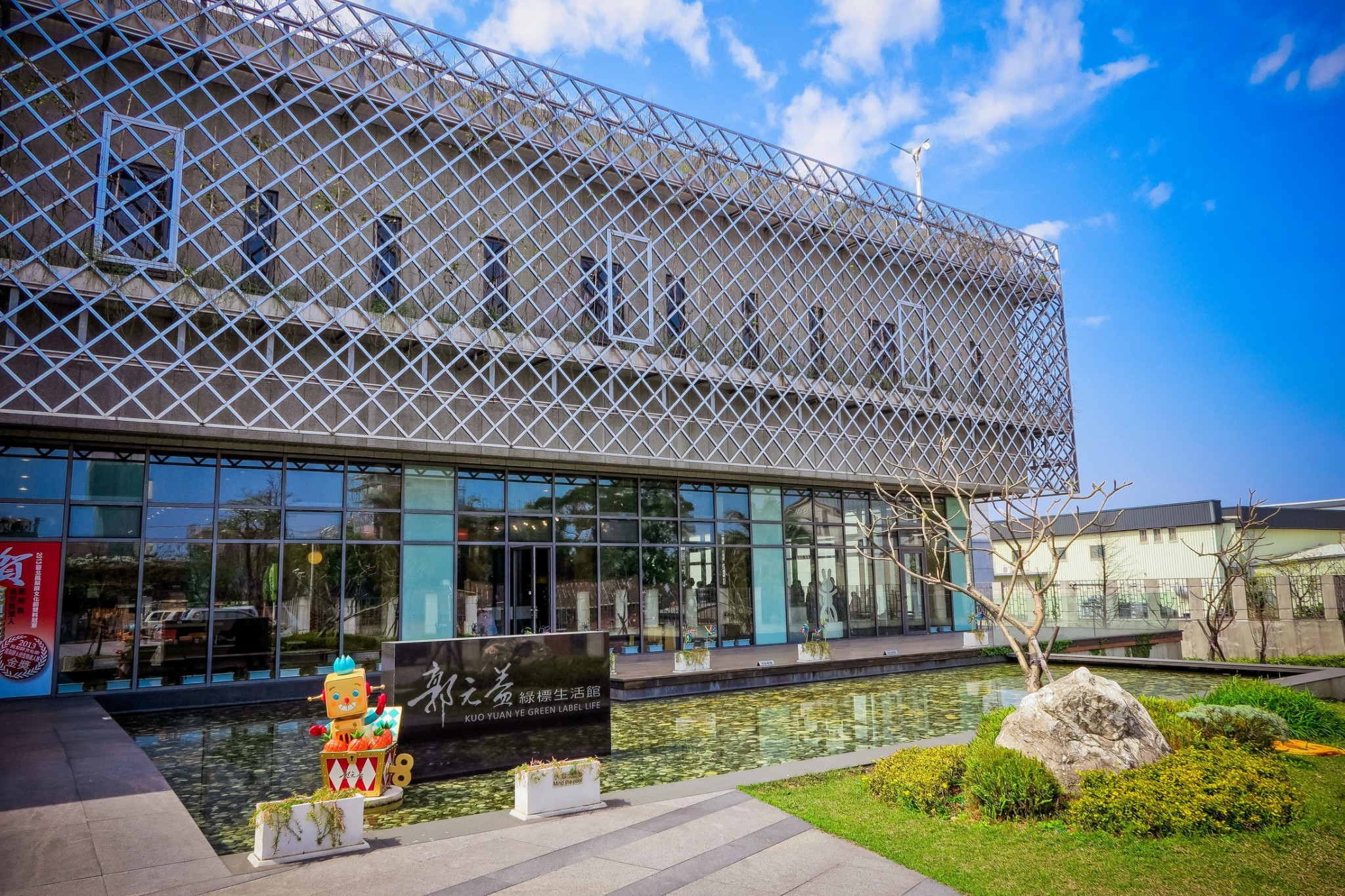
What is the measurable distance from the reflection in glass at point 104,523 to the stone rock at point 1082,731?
1678 cm

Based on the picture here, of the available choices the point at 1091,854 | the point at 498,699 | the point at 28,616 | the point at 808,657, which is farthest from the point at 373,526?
the point at 1091,854

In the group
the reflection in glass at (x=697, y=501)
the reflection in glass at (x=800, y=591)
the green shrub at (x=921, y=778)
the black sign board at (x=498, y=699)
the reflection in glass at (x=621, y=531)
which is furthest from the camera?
A: the reflection in glass at (x=800, y=591)

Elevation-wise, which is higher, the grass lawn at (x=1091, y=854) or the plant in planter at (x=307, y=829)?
the plant in planter at (x=307, y=829)

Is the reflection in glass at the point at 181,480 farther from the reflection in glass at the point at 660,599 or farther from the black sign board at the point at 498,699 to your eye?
the reflection in glass at the point at 660,599

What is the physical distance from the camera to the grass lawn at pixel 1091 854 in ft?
21.0

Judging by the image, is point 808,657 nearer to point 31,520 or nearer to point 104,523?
point 104,523

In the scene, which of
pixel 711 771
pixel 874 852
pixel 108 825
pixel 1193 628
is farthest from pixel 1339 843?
pixel 1193 628

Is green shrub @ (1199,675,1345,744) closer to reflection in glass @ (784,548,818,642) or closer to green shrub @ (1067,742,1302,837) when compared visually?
green shrub @ (1067,742,1302,837)

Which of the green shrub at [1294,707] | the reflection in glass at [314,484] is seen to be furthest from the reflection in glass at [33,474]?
the green shrub at [1294,707]

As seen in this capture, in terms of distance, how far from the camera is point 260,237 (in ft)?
60.0

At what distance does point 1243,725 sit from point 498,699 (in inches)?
361

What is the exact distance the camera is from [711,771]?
1091 centimetres

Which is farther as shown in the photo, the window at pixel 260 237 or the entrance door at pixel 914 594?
the entrance door at pixel 914 594

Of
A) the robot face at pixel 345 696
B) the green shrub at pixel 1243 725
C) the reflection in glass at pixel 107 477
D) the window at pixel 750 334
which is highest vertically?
the window at pixel 750 334
